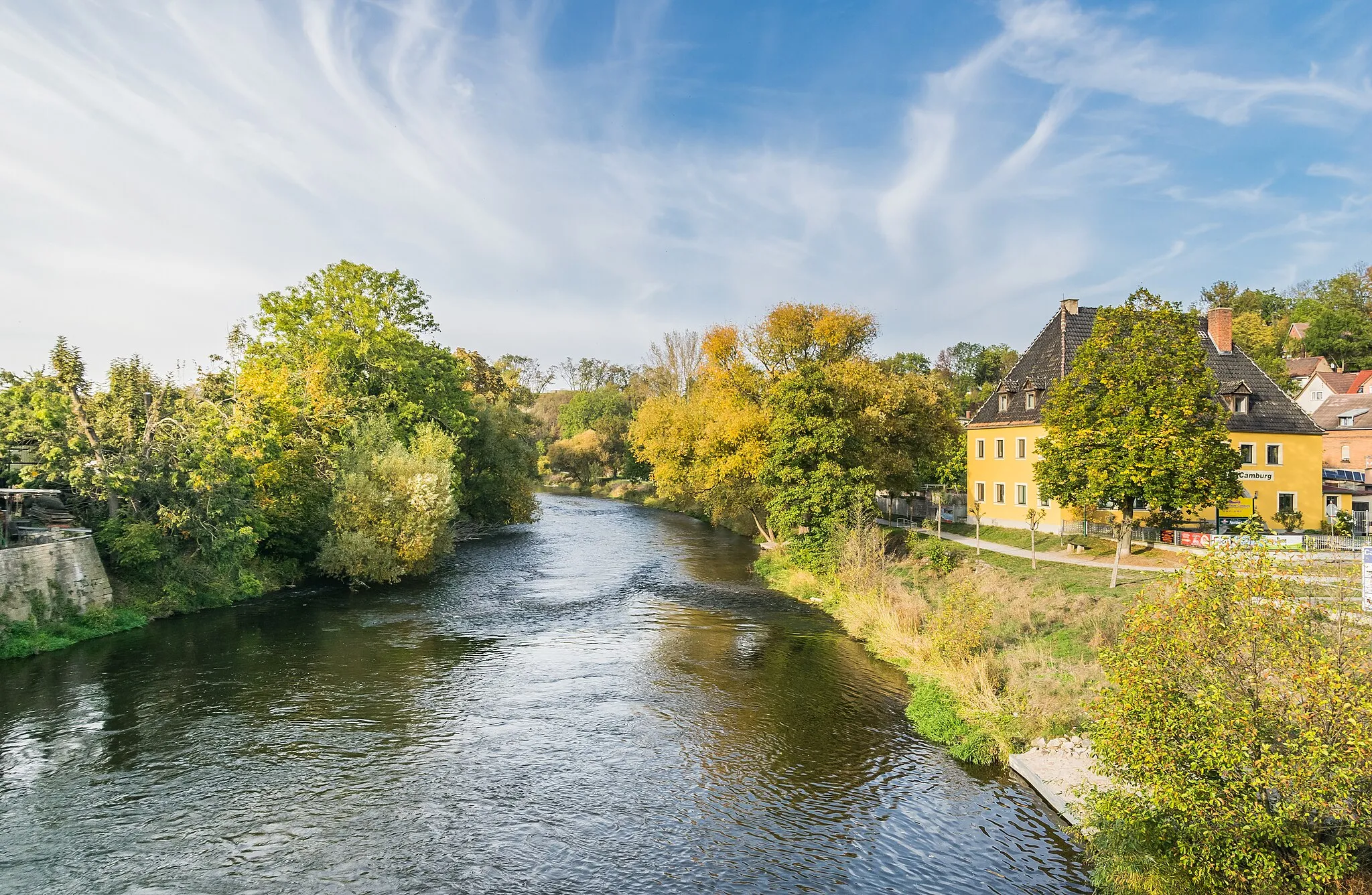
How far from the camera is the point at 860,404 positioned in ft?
124

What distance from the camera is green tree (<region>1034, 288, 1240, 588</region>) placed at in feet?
85.5

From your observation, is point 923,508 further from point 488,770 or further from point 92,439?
point 92,439

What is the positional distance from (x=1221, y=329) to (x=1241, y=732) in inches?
1497

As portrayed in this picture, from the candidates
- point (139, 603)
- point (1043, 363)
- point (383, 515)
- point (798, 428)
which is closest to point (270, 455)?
point (383, 515)

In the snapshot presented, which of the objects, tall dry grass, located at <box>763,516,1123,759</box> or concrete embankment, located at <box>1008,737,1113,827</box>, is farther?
tall dry grass, located at <box>763,516,1123,759</box>

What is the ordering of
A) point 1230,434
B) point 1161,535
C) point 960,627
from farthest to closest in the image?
1. point 1230,434
2. point 1161,535
3. point 960,627

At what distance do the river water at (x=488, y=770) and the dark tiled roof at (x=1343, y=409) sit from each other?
55009 mm

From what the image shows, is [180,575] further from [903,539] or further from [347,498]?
[903,539]

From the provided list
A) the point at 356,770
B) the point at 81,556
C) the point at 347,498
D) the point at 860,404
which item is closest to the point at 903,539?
the point at 860,404

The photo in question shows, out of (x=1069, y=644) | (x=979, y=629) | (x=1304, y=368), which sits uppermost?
(x=1304, y=368)

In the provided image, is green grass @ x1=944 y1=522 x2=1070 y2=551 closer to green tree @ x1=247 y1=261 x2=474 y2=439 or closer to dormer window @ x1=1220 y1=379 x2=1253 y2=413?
dormer window @ x1=1220 y1=379 x2=1253 y2=413

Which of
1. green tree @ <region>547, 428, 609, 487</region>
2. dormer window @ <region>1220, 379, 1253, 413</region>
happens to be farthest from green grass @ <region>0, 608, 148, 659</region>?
green tree @ <region>547, 428, 609, 487</region>

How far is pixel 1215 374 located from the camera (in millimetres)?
35500

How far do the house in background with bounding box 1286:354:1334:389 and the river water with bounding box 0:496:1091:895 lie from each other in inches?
2845
